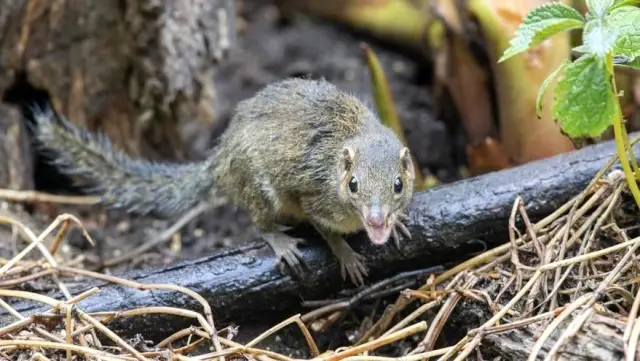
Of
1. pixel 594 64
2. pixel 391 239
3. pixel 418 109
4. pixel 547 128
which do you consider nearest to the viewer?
pixel 594 64

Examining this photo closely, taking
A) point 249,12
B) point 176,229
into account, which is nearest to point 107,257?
point 176,229

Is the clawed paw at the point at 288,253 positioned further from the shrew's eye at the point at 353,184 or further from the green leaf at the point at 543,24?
the green leaf at the point at 543,24

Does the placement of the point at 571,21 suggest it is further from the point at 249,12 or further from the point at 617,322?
the point at 249,12

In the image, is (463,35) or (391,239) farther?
(463,35)

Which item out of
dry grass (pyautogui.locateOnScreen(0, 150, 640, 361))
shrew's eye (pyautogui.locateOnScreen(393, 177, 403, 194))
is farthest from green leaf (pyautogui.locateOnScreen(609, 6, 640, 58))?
shrew's eye (pyautogui.locateOnScreen(393, 177, 403, 194))

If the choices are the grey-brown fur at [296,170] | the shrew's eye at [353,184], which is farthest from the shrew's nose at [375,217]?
the shrew's eye at [353,184]

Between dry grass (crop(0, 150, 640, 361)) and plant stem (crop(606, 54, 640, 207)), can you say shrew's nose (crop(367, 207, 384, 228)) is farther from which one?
plant stem (crop(606, 54, 640, 207))
